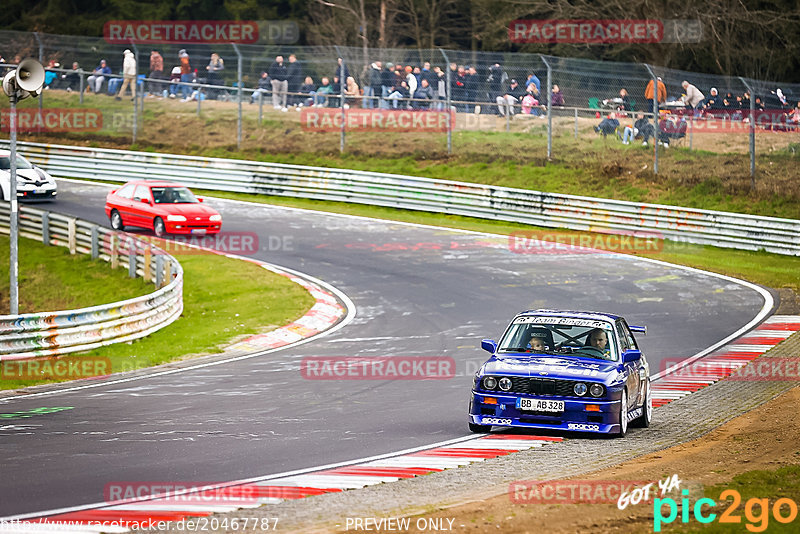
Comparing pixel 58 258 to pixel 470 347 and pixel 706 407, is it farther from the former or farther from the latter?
pixel 706 407

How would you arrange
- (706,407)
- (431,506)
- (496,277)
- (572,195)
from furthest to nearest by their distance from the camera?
(572,195), (496,277), (706,407), (431,506)

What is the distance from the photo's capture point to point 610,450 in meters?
10.7

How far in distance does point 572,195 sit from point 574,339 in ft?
58.9

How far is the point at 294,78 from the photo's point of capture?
34594mm

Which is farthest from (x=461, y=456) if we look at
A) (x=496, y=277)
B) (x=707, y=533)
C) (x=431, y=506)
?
(x=496, y=277)

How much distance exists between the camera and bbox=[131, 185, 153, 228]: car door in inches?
1084

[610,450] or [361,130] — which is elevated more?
[361,130]

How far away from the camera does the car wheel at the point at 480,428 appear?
456 inches

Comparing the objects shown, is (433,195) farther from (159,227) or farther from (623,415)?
(623,415)

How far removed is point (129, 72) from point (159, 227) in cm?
1179

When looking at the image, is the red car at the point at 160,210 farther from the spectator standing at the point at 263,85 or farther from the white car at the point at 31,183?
the spectator standing at the point at 263,85

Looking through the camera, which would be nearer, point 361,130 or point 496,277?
point 496,277

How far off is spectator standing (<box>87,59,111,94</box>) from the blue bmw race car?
95.5ft

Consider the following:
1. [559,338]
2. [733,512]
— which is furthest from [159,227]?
[733,512]
